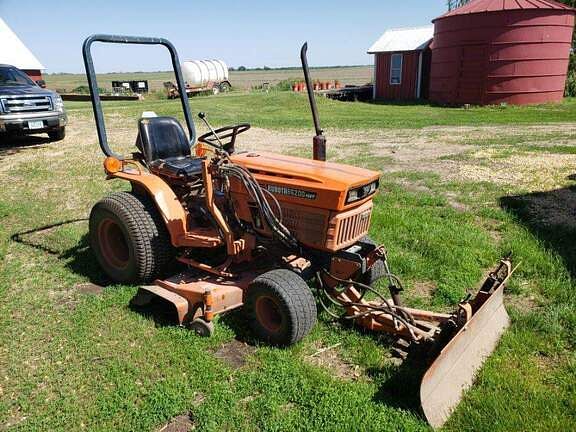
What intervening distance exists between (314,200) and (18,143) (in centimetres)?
Answer: 1101

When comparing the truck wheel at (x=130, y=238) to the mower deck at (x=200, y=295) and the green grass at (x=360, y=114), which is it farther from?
the green grass at (x=360, y=114)

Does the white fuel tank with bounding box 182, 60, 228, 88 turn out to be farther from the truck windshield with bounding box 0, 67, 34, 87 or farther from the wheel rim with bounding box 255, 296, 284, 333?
the wheel rim with bounding box 255, 296, 284, 333

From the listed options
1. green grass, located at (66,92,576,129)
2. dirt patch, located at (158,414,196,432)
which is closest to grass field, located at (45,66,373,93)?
green grass, located at (66,92,576,129)

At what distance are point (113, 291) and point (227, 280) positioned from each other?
1133mm

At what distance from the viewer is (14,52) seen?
25.3 meters

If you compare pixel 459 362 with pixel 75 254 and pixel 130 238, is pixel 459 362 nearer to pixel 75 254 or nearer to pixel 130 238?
pixel 130 238

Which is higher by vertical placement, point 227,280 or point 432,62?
point 432,62

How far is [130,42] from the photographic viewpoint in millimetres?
4508

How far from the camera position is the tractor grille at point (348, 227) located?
134 inches

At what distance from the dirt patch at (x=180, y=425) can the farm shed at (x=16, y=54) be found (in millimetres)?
27013

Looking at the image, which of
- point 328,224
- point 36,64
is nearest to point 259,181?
point 328,224

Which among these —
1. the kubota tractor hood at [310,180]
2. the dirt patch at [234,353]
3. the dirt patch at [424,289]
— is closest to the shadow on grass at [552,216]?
the dirt patch at [424,289]

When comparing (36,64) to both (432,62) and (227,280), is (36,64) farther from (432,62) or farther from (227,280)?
(227,280)

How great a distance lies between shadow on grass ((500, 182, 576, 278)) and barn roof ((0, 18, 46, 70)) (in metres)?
26.2
